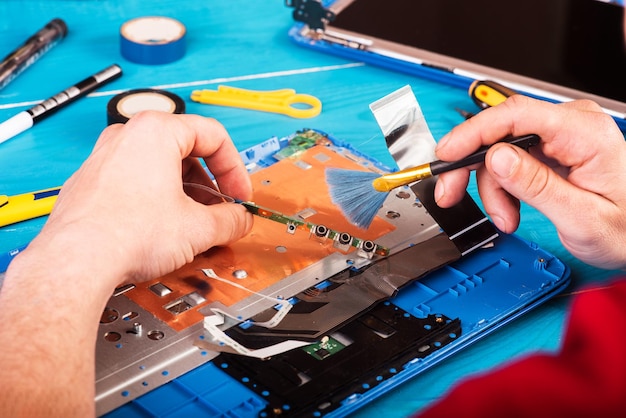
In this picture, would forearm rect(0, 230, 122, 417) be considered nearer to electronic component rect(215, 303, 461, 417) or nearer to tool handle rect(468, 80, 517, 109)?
electronic component rect(215, 303, 461, 417)

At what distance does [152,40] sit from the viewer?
226 centimetres

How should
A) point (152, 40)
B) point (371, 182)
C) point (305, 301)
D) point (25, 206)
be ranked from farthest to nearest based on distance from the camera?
point (152, 40)
point (25, 206)
point (371, 182)
point (305, 301)

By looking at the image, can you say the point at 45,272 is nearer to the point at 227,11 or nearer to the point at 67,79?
the point at 67,79

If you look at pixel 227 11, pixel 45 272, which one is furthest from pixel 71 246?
Answer: pixel 227 11

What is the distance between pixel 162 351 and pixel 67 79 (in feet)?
3.58

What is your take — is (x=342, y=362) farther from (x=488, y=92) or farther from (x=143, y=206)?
(x=488, y=92)

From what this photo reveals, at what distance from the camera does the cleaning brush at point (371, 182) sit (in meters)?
1.43

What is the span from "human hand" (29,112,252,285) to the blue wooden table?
Result: 1.49 feet

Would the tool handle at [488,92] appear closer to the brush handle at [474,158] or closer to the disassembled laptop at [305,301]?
the disassembled laptop at [305,301]

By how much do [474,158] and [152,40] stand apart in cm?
117

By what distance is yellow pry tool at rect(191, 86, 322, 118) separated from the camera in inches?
81.1

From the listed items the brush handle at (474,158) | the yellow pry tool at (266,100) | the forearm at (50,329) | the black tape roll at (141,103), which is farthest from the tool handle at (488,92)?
the forearm at (50,329)

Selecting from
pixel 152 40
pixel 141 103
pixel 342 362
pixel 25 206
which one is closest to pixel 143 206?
pixel 342 362

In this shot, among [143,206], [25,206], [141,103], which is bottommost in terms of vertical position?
[25,206]
